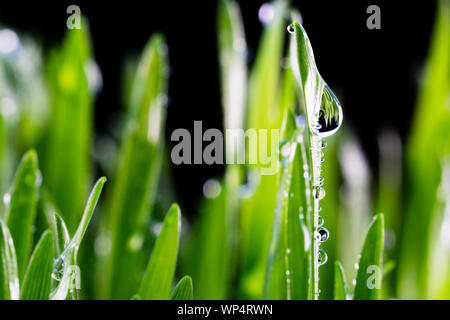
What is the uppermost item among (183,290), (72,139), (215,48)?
(215,48)

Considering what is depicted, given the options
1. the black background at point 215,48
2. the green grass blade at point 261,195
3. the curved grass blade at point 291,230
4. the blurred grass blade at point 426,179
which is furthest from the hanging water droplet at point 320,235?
the black background at point 215,48

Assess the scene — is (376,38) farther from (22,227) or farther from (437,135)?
(22,227)

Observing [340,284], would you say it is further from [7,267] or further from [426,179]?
[426,179]

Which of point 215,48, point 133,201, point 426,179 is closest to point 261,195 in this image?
point 133,201

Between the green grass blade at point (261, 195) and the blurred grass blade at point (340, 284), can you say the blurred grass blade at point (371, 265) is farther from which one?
the green grass blade at point (261, 195)

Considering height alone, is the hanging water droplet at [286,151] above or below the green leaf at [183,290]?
above
